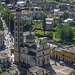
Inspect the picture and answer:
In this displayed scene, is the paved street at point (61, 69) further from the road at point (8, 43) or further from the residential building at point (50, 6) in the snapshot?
the residential building at point (50, 6)

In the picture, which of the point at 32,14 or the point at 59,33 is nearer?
the point at 59,33

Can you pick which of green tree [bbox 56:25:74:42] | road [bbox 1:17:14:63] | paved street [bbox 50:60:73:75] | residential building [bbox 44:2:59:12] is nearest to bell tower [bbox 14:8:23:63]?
road [bbox 1:17:14:63]

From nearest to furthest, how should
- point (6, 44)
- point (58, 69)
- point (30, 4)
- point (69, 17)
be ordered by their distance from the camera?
point (58, 69) < point (6, 44) < point (69, 17) < point (30, 4)

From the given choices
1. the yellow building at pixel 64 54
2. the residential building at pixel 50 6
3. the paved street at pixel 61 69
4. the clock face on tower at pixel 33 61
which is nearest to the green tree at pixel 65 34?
the yellow building at pixel 64 54

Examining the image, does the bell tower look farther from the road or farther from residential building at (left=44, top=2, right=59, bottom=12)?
residential building at (left=44, top=2, right=59, bottom=12)

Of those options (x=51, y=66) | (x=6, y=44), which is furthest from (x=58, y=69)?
(x=6, y=44)

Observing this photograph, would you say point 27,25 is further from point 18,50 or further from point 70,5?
point 70,5
